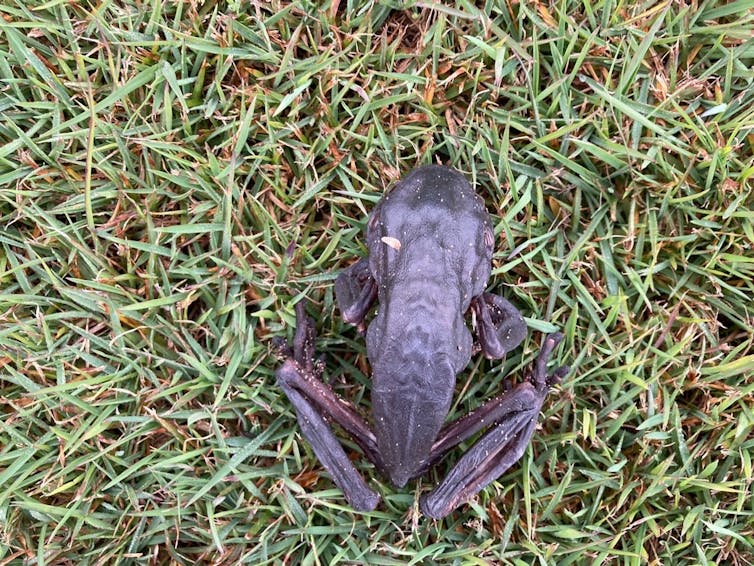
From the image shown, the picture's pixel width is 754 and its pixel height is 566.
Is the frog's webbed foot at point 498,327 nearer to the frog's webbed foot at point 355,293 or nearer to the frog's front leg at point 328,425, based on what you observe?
the frog's webbed foot at point 355,293

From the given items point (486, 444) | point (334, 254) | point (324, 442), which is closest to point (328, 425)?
point (324, 442)

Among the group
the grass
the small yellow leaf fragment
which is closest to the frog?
the small yellow leaf fragment

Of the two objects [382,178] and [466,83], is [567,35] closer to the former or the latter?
[466,83]

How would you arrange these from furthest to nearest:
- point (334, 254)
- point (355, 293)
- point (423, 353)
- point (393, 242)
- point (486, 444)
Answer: point (334, 254)
point (355, 293)
point (486, 444)
point (393, 242)
point (423, 353)

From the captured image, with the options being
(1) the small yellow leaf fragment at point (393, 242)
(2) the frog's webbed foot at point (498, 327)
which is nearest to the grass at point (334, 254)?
(2) the frog's webbed foot at point (498, 327)

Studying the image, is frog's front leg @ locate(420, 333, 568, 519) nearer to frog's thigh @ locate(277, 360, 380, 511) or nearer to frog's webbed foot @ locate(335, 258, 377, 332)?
frog's thigh @ locate(277, 360, 380, 511)

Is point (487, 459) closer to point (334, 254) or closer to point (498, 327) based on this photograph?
point (498, 327)
